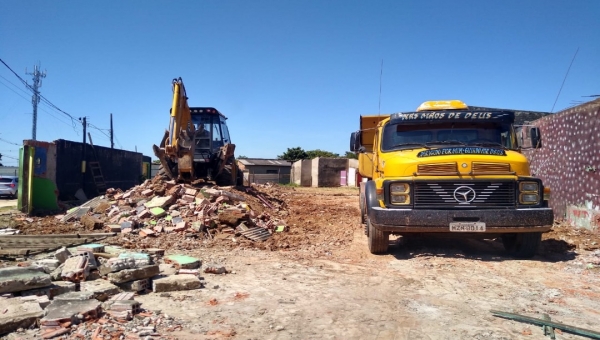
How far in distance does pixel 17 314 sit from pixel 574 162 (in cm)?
1072

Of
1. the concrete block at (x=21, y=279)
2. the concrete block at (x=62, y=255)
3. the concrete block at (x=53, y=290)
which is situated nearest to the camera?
the concrete block at (x=21, y=279)

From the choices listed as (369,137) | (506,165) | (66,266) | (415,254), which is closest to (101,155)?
(369,137)

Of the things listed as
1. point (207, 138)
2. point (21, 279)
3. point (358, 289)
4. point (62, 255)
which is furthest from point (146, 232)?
point (207, 138)

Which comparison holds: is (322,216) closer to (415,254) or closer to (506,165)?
(415,254)

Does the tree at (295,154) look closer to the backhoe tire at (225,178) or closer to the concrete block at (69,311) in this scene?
the backhoe tire at (225,178)

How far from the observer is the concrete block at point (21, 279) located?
4.39 metres

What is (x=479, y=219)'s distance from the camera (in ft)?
20.9

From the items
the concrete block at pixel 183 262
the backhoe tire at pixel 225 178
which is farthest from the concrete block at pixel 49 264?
the backhoe tire at pixel 225 178

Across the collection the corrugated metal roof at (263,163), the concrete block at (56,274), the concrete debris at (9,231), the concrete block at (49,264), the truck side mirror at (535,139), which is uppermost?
the corrugated metal roof at (263,163)

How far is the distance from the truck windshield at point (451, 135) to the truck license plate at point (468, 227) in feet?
4.91

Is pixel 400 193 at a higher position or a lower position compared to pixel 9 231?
higher

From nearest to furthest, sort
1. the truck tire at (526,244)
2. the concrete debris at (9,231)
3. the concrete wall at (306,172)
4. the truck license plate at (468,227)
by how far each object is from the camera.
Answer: the truck license plate at (468,227) < the truck tire at (526,244) < the concrete debris at (9,231) < the concrete wall at (306,172)

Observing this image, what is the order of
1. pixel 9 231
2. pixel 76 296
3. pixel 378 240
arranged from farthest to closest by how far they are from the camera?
pixel 9 231, pixel 378 240, pixel 76 296

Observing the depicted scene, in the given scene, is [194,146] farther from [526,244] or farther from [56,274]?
[526,244]
